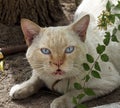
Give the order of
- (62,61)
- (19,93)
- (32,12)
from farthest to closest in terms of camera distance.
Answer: (32,12), (19,93), (62,61)

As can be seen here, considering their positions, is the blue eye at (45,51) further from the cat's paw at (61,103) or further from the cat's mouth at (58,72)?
the cat's paw at (61,103)

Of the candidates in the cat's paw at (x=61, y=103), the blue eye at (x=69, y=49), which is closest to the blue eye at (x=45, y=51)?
the blue eye at (x=69, y=49)

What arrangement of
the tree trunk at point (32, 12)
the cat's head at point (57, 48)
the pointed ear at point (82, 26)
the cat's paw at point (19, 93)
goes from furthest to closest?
the tree trunk at point (32, 12), the cat's paw at point (19, 93), the pointed ear at point (82, 26), the cat's head at point (57, 48)

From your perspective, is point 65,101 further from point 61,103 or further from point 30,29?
point 30,29

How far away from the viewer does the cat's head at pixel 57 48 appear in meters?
3.03

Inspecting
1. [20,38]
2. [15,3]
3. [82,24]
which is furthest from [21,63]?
[82,24]

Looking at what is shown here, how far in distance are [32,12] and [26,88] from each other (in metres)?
1.35

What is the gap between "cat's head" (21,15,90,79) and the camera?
9.95 ft

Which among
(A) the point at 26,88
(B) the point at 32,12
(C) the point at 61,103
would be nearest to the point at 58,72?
(C) the point at 61,103

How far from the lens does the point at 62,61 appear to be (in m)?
3.00

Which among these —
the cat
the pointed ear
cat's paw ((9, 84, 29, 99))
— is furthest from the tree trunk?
the pointed ear

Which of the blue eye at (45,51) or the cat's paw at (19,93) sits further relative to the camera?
the cat's paw at (19,93)

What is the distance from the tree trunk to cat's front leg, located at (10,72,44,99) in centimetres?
121

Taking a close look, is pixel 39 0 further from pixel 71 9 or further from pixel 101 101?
pixel 101 101
